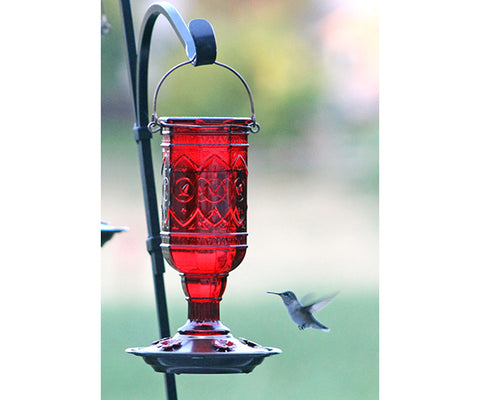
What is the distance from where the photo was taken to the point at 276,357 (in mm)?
9398

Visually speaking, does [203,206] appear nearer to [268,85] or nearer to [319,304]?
[319,304]

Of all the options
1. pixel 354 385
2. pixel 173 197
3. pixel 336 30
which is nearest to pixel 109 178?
pixel 336 30

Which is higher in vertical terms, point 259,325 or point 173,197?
point 173,197

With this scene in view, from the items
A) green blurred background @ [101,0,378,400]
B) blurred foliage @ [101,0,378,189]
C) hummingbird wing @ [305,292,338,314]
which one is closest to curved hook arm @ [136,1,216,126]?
hummingbird wing @ [305,292,338,314]

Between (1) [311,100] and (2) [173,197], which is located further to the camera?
(1) [311,100]

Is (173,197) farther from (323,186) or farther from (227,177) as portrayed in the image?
(323,186)

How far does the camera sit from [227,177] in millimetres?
1073

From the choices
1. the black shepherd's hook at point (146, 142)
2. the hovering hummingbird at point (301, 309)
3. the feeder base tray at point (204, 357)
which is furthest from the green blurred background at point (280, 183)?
the feeder base tray at point (204, 357)

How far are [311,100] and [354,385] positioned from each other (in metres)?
3.81

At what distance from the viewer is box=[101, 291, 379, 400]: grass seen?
9008 mm

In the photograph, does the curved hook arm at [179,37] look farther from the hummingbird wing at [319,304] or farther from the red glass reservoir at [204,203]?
the hummingbird wing at [319,304]

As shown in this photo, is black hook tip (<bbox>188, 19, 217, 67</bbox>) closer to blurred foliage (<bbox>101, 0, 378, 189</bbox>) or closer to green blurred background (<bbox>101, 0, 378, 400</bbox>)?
blurred foliage (<bbox>101, 0, 378, 189</bbox>)
